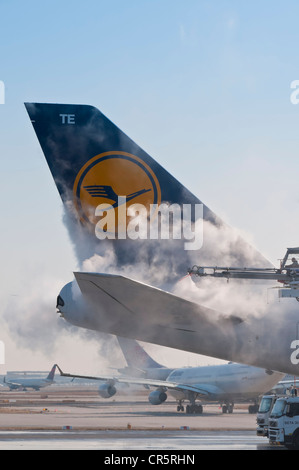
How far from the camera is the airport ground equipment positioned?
23.5m

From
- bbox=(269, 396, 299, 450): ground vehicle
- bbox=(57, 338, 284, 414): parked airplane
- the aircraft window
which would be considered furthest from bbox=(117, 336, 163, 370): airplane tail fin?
the aircraft window

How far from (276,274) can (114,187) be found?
6.62m

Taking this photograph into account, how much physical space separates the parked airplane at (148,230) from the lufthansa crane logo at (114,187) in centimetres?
4

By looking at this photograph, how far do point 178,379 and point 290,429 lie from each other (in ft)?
154

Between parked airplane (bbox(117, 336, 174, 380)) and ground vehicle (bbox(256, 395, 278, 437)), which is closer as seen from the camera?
ground vehicle (bbox(256, 395, 278, 437))

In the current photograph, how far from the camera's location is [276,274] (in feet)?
77.5

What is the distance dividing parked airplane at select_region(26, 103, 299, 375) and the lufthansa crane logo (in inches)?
1.4

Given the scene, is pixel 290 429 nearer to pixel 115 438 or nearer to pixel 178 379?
pixel 115 438

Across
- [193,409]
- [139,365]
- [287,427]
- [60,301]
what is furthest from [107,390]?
[60,301]

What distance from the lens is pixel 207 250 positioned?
25719 mm

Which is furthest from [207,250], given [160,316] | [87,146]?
[87,146]

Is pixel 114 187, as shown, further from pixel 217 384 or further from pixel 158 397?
pixel 158 397

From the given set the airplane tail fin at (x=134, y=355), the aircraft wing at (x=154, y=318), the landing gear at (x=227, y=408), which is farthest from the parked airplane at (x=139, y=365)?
the aircraft wing at (x=154, y=318)

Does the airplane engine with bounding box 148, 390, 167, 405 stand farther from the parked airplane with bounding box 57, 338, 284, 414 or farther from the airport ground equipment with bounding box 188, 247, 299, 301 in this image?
the airport ground equipment with bounding box 188, 247, 299, 301
